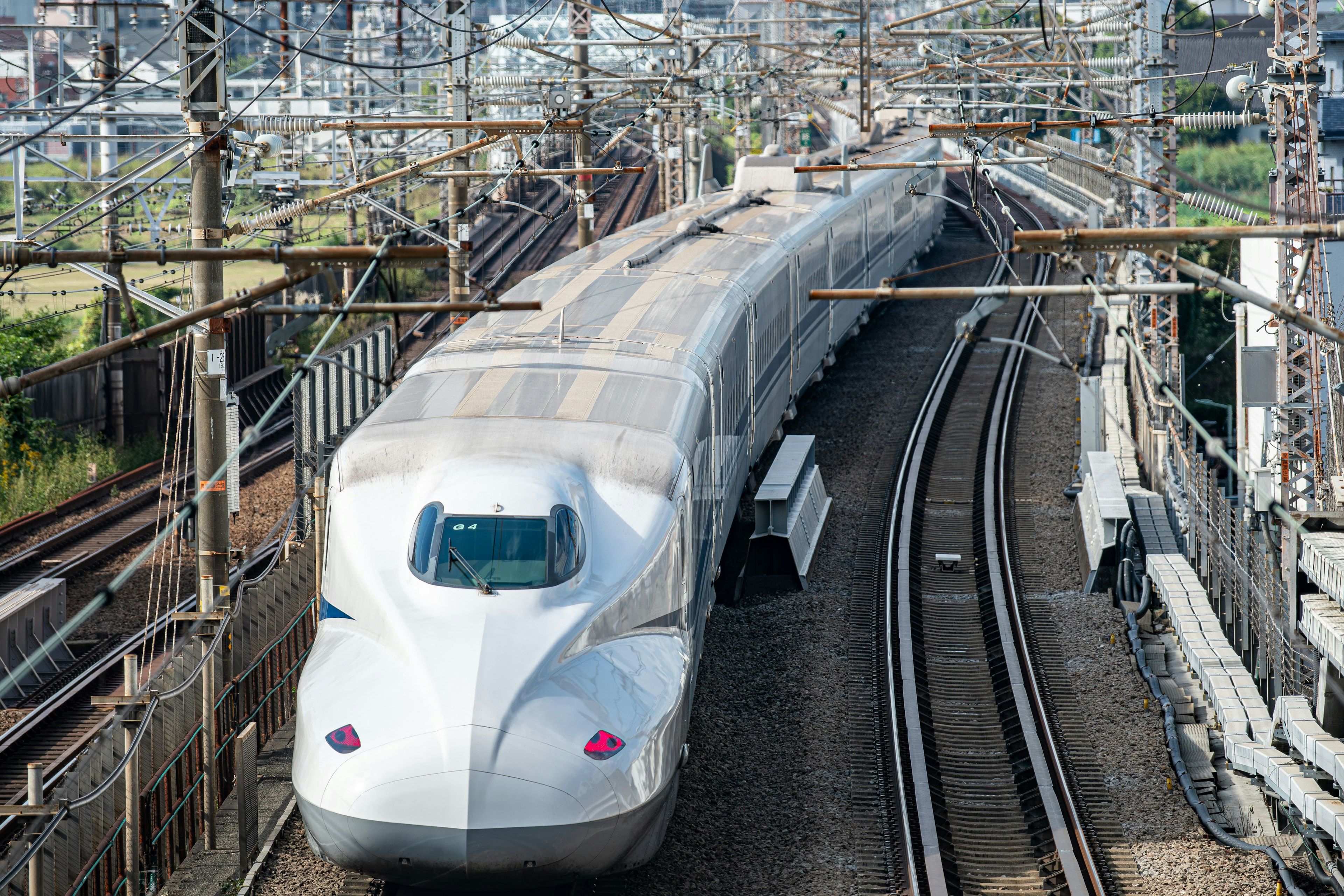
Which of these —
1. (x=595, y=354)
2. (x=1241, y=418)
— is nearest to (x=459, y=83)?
(x=595, y=354)

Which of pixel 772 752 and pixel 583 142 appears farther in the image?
pixel 583 142

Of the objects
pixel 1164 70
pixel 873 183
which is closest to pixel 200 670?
pixel 1164 70

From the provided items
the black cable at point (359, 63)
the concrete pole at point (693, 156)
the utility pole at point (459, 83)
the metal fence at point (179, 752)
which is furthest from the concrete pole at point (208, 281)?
the concrete pole at point (693, 156)

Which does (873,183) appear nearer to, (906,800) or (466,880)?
(906,800)

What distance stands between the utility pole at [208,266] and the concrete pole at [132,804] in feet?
5.89

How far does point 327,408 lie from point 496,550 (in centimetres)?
1095

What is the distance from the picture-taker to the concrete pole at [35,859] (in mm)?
8500

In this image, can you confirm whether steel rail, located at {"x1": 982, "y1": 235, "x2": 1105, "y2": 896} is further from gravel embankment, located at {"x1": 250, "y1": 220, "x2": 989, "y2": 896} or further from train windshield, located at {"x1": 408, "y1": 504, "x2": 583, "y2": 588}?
train windshield, located at {"x1": 408, "y1": 504, "x2": 583, "y2": 588}

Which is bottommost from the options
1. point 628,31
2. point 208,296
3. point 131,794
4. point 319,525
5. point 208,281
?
point 131,794

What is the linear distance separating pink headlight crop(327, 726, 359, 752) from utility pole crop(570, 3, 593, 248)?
12.3 meters

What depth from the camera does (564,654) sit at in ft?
30.5

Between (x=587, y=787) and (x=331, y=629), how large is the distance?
2.47 m

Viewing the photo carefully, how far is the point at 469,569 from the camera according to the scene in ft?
31.9

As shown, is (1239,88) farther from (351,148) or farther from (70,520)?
(70,520)
